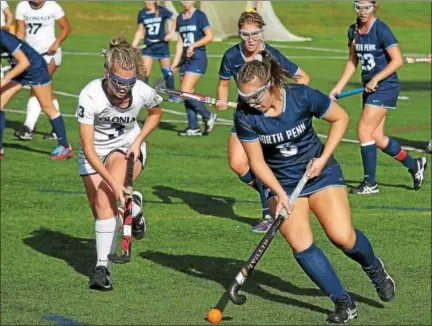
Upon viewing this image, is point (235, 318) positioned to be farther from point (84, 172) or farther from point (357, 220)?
point (357, 220)

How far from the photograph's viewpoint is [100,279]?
10.0 meters

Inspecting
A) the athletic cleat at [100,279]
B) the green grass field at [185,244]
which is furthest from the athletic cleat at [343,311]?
the athletic cleat at [100,279]

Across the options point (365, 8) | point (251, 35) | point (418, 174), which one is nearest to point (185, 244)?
point (251, 35)

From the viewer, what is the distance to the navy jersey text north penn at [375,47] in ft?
43.3

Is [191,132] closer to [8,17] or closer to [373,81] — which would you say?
[8,17]

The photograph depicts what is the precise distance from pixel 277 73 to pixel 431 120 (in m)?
12.6

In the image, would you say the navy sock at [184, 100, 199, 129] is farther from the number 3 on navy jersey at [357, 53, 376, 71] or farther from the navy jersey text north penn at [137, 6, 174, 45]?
the number 3 on navy jersey at [357, 53, 376, 71]

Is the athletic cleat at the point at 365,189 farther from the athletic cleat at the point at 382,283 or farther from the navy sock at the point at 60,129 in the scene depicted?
the athletic cleat at the point at 382,283

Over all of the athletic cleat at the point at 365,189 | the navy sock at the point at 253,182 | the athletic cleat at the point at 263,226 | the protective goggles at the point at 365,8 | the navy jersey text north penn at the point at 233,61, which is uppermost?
the protective goggles at the point at 365,8

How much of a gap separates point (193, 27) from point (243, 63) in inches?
296

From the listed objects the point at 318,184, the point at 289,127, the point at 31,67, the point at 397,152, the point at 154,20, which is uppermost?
the point at 289,127

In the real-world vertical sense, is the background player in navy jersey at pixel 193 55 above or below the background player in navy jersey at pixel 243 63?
below

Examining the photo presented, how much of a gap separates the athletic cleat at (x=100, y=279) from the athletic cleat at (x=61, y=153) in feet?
20.9

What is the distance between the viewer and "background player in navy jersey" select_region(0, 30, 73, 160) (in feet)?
48.4
